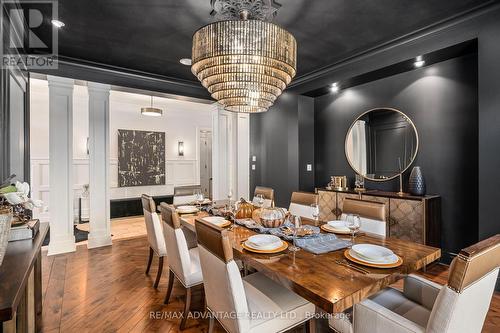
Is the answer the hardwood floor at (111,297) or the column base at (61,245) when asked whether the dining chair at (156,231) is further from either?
the column base at (61,245)

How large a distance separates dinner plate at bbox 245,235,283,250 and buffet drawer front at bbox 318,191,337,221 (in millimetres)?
2236

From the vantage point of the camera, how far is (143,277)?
2.77 metres

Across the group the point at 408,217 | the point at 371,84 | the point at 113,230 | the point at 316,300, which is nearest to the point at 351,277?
the point at 316,300

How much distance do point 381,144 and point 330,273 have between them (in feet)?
9.45

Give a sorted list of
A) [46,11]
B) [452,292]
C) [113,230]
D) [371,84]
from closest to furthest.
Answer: [452,292] < [46,11] < [371,84] < [113,230]

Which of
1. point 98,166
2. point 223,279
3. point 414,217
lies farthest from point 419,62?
point 98,166

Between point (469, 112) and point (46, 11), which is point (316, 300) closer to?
point (469, 112)

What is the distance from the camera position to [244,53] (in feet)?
5.71

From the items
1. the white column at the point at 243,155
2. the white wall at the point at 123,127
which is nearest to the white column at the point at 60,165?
the white wall at the point at 123,127

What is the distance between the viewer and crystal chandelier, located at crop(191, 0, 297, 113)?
5.69ft

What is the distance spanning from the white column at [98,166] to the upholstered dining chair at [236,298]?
305cm

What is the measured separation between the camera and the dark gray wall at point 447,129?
2742 millimetres

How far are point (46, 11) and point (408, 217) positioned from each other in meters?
4.25

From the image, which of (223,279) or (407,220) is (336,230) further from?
(407,220)
